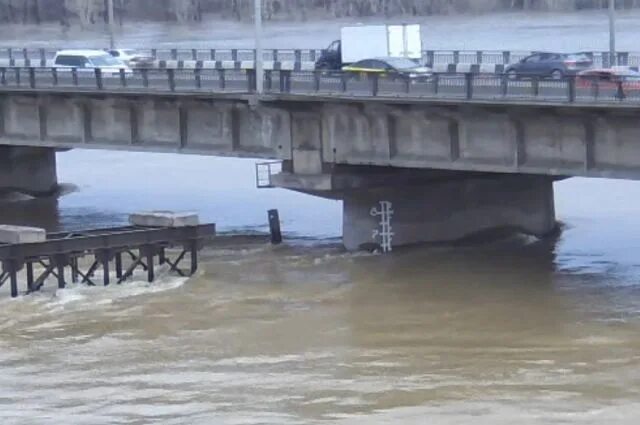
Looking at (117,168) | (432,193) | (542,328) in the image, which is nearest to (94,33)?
(117,168)

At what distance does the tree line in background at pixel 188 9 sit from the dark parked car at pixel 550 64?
252 feet

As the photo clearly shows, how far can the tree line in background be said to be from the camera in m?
126

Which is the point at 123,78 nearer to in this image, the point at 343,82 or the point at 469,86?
the point at 343,82

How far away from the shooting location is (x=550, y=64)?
45844mm

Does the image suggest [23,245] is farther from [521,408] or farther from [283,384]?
[521,408]

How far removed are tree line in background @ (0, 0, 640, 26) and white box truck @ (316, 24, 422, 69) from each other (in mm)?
67799

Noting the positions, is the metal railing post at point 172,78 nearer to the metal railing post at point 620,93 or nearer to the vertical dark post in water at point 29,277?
the vertical dark post in water at point 29,277

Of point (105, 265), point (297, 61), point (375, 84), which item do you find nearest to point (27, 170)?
point (297, 61)

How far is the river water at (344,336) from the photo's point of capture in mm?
27531

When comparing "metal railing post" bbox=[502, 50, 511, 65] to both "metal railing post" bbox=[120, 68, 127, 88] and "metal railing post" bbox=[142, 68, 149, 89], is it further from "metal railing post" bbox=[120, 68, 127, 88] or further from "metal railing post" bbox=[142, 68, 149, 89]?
"metal railing post" bbox=[120, 68, 127, 88]

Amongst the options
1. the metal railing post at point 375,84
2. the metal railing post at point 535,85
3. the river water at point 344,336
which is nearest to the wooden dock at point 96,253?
the river water at point 344,336

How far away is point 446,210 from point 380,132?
11.6 feet

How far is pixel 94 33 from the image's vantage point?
125 metres

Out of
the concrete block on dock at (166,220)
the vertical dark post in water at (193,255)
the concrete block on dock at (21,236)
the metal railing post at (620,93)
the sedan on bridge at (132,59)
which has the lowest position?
the vertical dark post in water at (193,255)
